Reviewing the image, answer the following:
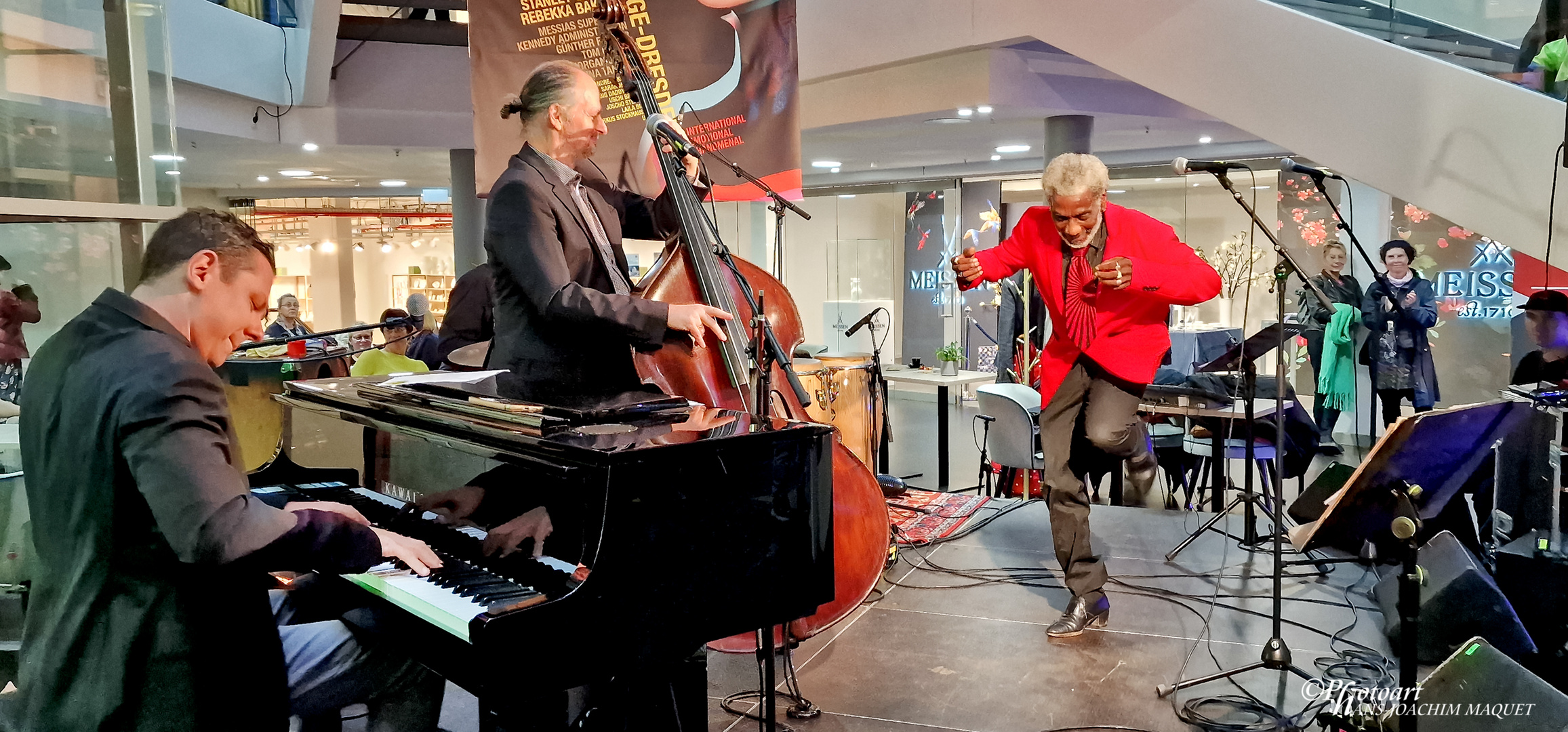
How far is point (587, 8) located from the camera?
4.45 meters

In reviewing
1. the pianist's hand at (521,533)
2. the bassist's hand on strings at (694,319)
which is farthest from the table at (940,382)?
the pianist's hand at (521,533)

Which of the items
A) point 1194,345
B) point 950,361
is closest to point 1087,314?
point 950,361

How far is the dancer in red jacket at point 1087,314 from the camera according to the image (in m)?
3.32

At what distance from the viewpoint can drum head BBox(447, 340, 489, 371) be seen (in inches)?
150

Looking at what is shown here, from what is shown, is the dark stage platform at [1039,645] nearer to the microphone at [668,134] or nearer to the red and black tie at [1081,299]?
the red and black tie at [1081,299]

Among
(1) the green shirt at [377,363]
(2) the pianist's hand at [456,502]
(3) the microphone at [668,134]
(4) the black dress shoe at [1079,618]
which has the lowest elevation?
(4) the black dress shoe at [1079,618]

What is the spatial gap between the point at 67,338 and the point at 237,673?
0.60m

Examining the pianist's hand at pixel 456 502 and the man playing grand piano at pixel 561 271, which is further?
the man playing grand piano at pixel 561 271

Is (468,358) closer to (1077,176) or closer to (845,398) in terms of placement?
(845,398)

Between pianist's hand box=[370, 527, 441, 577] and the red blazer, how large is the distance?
2.12 meters

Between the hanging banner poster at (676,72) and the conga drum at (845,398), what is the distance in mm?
820

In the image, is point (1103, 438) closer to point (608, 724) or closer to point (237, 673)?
point (608, 724)

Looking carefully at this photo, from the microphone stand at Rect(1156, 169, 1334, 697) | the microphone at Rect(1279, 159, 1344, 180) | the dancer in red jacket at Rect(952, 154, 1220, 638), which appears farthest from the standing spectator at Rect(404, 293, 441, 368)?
the microphone at Rect(1279, 159, 1344, 180)

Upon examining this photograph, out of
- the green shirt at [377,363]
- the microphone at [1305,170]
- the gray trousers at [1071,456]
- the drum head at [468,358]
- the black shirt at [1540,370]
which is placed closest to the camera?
the microphone at [1305,170]
